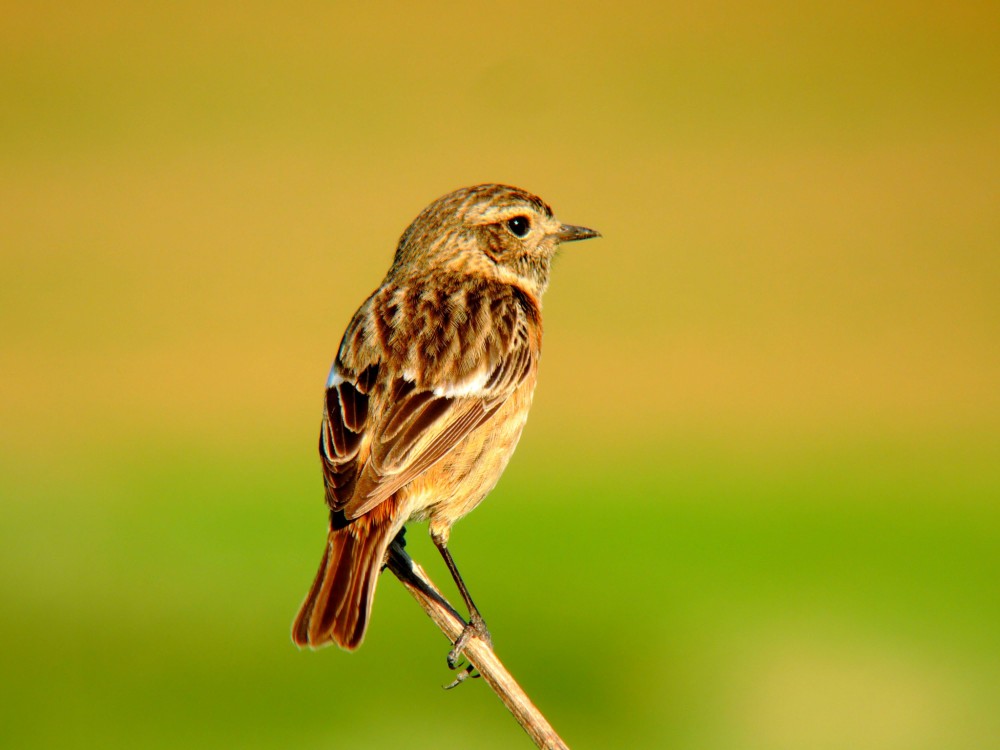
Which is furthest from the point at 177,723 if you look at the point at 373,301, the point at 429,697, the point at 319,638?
the point at 319,638

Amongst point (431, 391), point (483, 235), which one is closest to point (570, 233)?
point (483, 235)

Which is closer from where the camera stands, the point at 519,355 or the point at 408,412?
the point at 408,412

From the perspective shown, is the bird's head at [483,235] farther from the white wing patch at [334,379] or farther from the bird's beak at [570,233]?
the white wing patch at [334,379]

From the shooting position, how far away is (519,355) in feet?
17.6

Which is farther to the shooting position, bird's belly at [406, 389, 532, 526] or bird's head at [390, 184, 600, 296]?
bird's head at [390, 184, 600, 296]

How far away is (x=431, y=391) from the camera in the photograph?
4965 mm

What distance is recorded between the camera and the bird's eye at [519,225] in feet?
19.8

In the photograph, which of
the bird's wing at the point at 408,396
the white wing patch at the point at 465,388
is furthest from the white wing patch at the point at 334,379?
the white wing patch at the point at 465,388

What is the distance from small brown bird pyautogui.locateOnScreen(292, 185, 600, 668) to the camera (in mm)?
4539

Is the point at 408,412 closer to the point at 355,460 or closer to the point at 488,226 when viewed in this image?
the point at 355,460

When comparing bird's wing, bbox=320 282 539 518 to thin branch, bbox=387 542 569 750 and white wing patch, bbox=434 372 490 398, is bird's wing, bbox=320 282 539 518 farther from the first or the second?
thin branch, bbox=387 542 569 750

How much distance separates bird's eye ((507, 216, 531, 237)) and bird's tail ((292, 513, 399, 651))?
1820 millimetres

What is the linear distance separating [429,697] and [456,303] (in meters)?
5.23

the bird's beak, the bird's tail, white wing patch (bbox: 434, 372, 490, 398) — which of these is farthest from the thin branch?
the bird's beak
